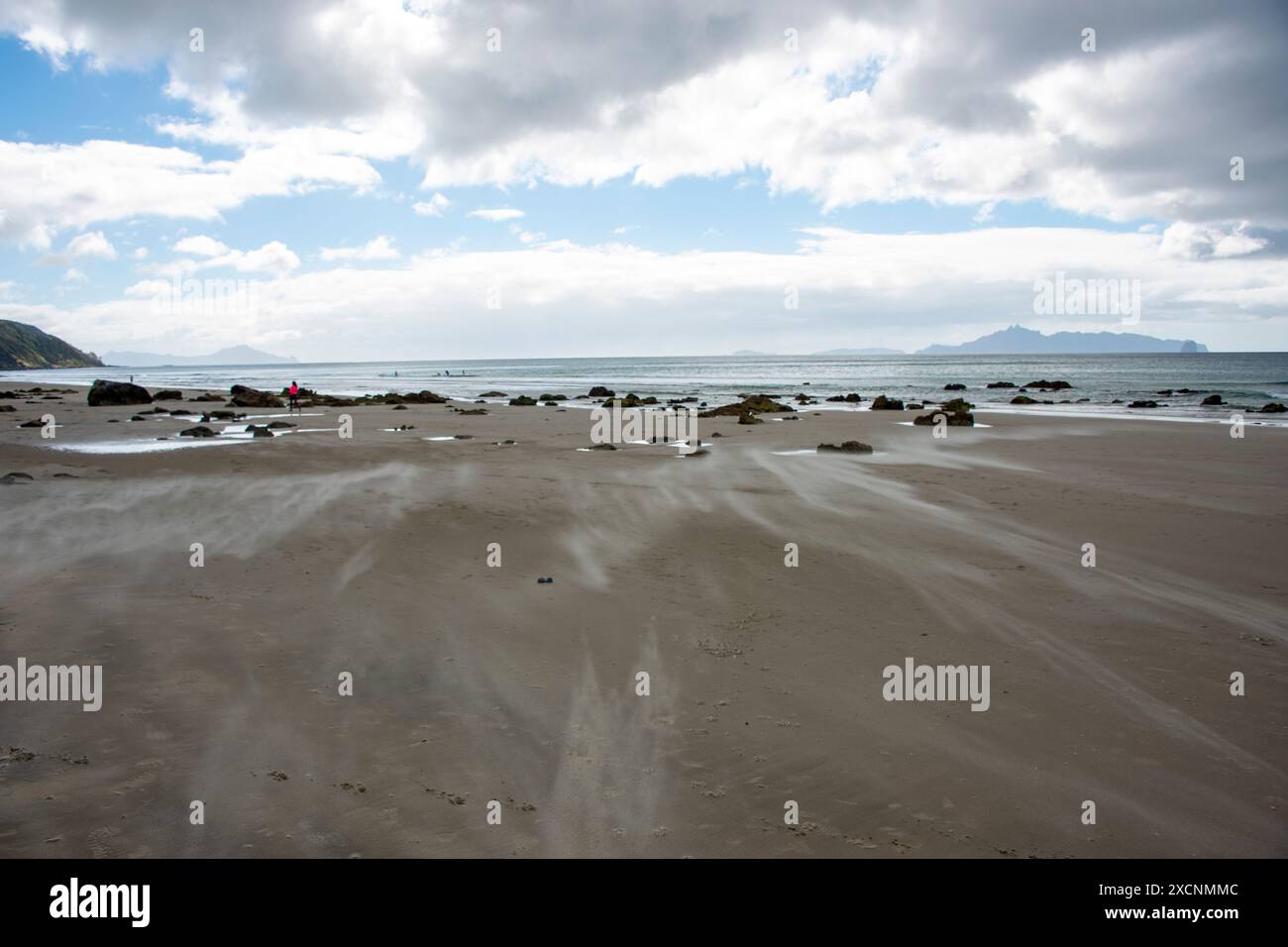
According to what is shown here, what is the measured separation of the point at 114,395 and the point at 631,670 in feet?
136

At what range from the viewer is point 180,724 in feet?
16.4

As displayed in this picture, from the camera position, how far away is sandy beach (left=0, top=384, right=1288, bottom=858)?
412 cm

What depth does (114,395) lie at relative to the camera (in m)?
37.2

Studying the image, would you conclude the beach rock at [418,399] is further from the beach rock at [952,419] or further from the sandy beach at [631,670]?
the sandy beach at [631,670]

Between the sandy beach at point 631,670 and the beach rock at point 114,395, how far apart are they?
93.0 feet

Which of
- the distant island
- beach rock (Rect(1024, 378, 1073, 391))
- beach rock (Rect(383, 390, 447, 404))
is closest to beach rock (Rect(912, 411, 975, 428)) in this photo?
beach rock (Rect(383, 390, 447, 404))

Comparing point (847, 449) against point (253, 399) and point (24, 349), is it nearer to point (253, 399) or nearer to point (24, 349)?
point (253, 399)

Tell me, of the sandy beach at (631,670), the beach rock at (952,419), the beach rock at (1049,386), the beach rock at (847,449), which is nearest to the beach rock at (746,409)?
the beach rock at (952,419)

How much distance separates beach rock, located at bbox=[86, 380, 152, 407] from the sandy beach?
2834 cm

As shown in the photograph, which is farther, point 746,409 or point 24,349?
point 24,349

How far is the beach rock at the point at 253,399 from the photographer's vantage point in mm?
35531

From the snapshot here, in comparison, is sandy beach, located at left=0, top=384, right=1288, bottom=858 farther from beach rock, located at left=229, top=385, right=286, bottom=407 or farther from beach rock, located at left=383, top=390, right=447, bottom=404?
beach rock, located at left=383, top=390, right=447, bottom=404

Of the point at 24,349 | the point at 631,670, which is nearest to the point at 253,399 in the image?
the point at 631,670

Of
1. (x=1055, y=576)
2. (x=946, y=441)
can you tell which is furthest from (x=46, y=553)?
(x=946, y=441)
